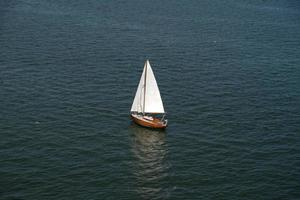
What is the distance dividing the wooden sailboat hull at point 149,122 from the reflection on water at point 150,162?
1226mm

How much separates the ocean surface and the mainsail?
3979 millimetres

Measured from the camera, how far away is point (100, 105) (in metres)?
136

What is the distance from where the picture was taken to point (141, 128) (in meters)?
126

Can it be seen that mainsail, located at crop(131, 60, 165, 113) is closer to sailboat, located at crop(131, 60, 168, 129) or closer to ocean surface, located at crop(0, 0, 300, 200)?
sailboat, located at crop(131, 60, 168, 129)

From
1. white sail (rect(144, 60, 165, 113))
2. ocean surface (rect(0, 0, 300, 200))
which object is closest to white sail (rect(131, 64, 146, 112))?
white sail (rect(144, 60, 165, 113))

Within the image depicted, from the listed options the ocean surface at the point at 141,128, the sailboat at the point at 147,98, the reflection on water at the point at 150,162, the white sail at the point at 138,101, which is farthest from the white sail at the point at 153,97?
the reflection on water at the point at 150,162

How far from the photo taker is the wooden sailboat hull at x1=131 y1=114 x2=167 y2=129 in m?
124

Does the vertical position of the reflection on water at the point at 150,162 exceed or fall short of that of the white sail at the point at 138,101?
it falls short

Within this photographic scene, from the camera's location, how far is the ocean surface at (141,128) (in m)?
104

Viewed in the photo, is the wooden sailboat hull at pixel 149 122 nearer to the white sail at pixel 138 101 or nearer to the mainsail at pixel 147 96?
the white sail at pixel 138 101

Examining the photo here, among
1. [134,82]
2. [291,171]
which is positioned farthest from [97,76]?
[291,171]

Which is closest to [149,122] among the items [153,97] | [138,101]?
[138,101]

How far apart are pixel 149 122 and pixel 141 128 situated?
2707mm

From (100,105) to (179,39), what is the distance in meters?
63.9
